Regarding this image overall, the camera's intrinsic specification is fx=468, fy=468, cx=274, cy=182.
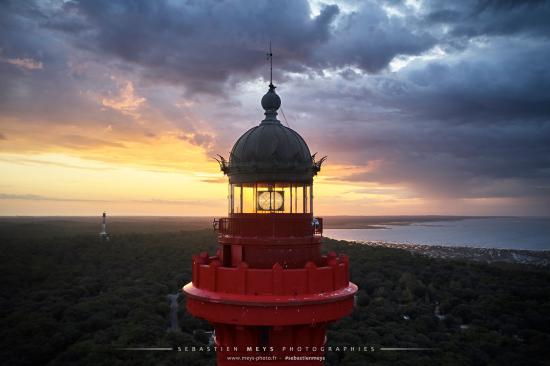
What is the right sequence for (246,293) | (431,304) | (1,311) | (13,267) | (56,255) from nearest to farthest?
(246,293) < (1,311) < (431,304) < (13,267) < (56,255)

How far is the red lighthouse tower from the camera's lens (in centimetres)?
668

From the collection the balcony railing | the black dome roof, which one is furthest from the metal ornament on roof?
the balcony railing

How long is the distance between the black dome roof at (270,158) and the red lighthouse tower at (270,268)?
0.02 m

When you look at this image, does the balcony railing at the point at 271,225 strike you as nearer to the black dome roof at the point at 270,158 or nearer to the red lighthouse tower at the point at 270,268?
the red lighthouse tower at the point at 270,268

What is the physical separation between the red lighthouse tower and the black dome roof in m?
0.02

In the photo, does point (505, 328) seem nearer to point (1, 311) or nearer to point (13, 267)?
point (1, 311)

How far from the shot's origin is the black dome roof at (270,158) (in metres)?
7.31

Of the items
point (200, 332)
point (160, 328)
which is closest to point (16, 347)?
point (160, 328)

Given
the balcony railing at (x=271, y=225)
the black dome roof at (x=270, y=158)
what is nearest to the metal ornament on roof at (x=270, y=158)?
the black dome roof at (x=270, y=158)

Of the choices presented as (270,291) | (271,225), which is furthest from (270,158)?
(270,291)

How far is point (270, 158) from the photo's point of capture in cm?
730

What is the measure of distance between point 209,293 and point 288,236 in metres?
1.47

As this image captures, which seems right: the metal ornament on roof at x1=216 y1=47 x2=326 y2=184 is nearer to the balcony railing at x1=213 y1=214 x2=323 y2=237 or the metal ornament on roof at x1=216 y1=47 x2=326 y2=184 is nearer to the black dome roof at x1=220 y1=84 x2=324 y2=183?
the black dome roof at x1=220 y1=84 x2=324 y2=183

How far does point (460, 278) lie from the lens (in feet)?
156
